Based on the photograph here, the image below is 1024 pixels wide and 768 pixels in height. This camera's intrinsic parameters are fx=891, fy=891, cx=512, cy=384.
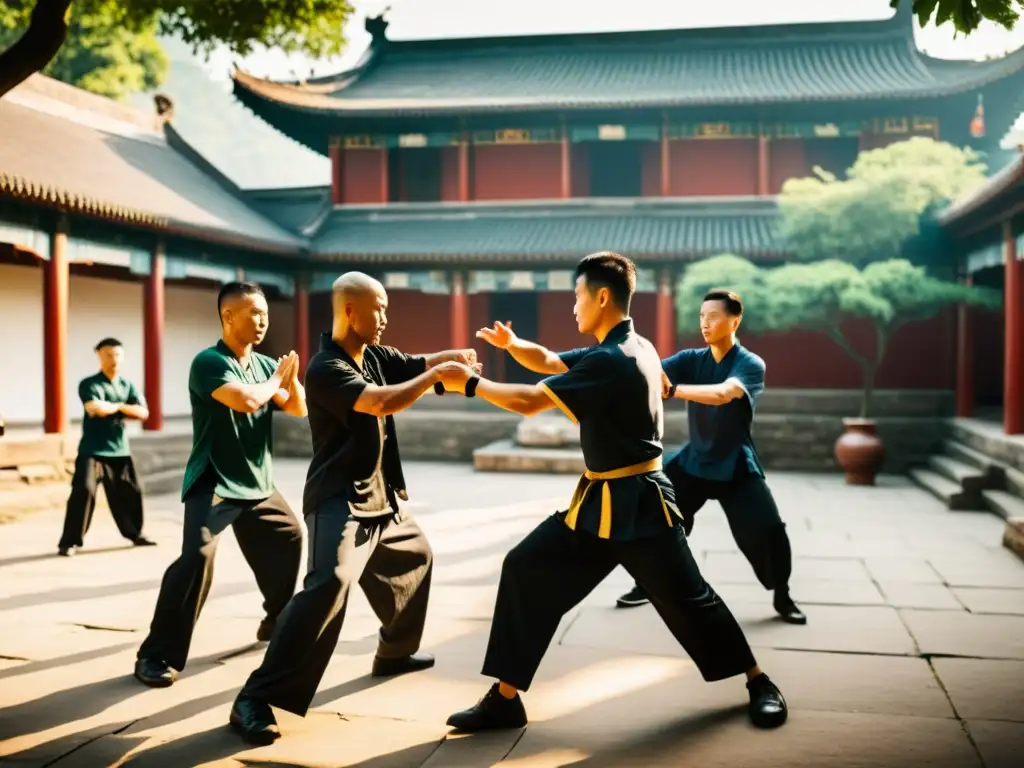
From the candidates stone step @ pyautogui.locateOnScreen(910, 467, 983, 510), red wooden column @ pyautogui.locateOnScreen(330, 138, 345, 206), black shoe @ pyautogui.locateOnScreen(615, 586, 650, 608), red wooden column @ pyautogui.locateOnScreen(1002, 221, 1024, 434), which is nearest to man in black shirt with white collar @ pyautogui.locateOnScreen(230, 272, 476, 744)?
black shoe @ pyautogui.locateOnScreen(615, 586, 650, 608)

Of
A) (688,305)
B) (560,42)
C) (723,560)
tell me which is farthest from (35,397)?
(560,42)

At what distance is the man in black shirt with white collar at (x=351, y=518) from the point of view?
3027 millimetres

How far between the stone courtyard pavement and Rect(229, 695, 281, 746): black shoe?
4cm

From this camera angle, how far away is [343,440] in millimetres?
3303

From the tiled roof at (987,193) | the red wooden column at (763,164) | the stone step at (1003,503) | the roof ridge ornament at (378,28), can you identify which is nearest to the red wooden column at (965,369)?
the tiled roof at (987,193)

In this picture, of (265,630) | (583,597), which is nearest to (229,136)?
(265,630)

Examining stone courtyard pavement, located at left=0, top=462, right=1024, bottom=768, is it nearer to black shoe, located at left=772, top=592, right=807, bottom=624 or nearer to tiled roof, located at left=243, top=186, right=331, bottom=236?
black shoe, located at left=772, top=592, right=807, bottom=624

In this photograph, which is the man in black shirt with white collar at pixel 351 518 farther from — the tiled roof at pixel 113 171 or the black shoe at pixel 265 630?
the tiled roof at pixel 113 171

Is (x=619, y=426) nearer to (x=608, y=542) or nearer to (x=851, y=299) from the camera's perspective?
(x=608, y=542)

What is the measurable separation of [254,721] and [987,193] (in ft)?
32.0

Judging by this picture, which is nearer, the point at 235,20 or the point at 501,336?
the point at 501,336

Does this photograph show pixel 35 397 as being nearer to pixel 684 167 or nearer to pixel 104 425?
pixel 104 425

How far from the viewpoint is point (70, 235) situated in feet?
33.5

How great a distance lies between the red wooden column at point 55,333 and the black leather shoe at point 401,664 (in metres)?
7.41
